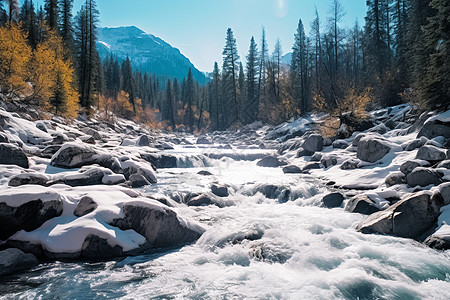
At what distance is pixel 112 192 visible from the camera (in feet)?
24.3

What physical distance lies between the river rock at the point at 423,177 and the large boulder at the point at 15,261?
10.8m

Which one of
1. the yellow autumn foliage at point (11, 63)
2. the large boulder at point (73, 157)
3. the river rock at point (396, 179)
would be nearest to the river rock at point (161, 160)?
the large boulder at point (73, 157)

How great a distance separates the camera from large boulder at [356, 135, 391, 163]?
40.9ft

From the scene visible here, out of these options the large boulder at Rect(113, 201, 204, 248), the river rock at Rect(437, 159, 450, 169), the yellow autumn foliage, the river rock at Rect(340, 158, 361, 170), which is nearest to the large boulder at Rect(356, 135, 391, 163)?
the river rock at Rect(340, 158, 361, 170)

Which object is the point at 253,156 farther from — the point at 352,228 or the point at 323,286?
the point at 323,286

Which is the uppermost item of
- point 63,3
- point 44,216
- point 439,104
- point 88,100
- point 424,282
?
point 63,3

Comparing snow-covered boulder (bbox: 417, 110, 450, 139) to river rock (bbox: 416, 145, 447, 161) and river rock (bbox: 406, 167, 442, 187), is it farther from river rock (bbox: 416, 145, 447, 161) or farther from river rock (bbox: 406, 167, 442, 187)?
river rock (bbox: 406, 167, 442, 187)

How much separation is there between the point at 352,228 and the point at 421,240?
5.20 ft

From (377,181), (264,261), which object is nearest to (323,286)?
(264,261)

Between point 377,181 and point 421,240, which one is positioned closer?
point 421,240

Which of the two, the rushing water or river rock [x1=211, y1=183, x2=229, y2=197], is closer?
the rushing water

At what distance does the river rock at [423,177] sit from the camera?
320 inches

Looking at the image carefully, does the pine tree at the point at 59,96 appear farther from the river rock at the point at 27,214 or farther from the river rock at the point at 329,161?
the river rock at the point at 329,161

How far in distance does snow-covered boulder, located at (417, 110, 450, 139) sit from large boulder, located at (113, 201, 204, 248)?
39.2 ft
